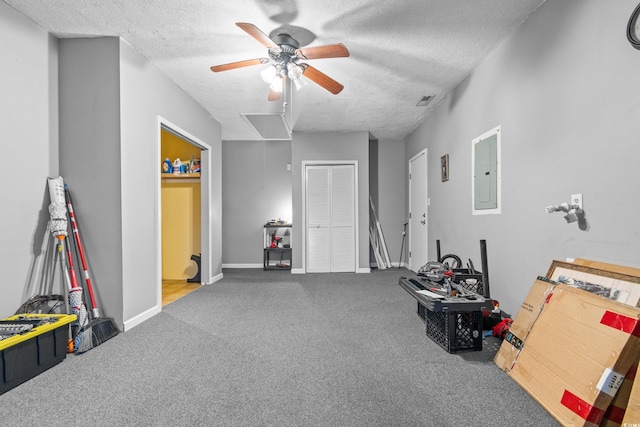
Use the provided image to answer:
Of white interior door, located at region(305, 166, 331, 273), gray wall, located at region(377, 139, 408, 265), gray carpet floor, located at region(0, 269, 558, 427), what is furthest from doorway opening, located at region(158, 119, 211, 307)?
gray wall, located at region(377, 139, 408, 265)

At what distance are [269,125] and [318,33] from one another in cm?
290

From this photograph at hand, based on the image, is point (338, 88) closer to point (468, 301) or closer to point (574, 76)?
point (574, 76)

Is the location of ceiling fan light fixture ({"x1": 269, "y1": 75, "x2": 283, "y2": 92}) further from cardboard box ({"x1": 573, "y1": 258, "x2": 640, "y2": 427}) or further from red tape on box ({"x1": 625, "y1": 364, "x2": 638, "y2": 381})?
red tape on box ({"x1": 625, "y1": 364, "x2": 638, "y2": 381})

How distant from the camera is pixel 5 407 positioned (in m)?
1.59

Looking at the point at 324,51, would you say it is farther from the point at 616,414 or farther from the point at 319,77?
the point at 616,414

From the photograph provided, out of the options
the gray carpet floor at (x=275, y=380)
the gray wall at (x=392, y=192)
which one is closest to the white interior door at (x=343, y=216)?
the gray wall at (x=392, y=192)

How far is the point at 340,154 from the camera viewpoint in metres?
5.56

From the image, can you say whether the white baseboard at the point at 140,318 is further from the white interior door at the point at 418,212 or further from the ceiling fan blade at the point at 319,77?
the white interior door at the point at 418,212

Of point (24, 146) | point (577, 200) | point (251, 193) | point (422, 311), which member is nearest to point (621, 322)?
point (577, 200)

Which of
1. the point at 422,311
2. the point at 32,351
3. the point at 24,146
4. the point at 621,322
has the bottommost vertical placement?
the point at 422,311

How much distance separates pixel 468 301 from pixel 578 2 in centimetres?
200

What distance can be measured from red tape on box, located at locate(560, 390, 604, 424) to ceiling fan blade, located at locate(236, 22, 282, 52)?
268 cm

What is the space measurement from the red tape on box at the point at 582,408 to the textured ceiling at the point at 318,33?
97.5 inches

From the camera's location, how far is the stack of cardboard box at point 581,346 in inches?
51.6
